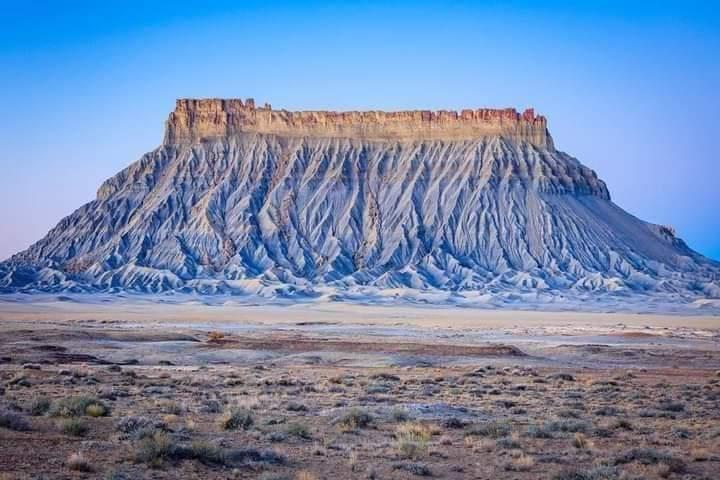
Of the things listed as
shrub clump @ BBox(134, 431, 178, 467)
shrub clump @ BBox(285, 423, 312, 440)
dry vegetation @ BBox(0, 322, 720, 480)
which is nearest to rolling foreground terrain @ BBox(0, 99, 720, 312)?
dry vegetation @ BBox(0, 322, 720, 480)

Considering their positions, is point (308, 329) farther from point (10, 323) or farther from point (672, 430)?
point (672, 430)

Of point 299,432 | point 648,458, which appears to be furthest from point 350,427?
point 648,458

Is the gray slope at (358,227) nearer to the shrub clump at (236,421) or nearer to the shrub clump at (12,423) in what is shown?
the shrub clump at (236,421)

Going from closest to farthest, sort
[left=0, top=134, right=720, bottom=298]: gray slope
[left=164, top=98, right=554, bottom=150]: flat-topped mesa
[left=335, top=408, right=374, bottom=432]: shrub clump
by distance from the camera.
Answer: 1. [left=335, top=408, right=374, bottom=432]: shrub clump
2. [left=0, top=134, right=720, bottom=298]: gray slope
3. [left=164, top=98, right=554, bottom=150]: flat-topped mesa

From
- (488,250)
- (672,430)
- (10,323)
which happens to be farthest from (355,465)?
(488,250)

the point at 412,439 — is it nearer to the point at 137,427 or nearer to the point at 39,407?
the point at 137,427

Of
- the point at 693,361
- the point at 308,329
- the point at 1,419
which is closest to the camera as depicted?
the point at 1,419

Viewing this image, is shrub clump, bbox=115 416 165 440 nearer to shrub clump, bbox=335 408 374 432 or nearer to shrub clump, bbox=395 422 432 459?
shrub clump, bbox=335 408 374 432
